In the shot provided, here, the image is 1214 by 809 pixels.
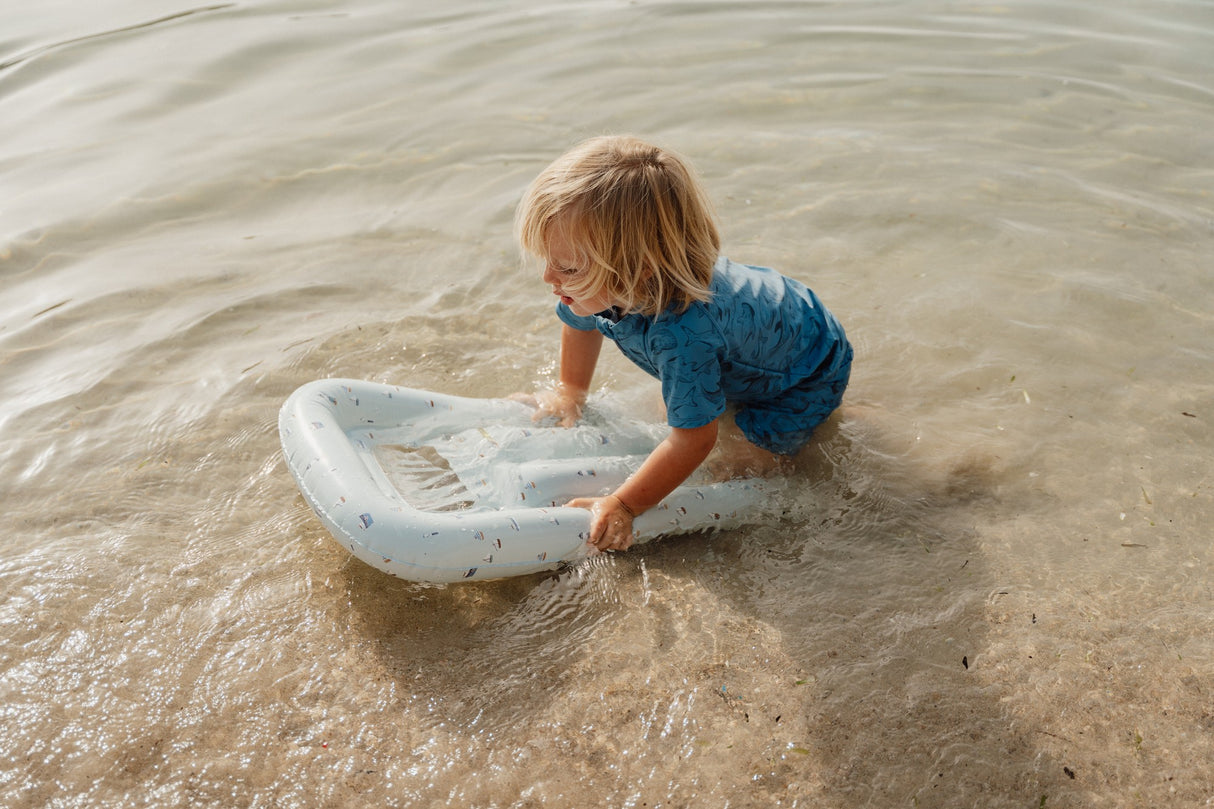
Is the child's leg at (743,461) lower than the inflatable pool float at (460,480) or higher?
lower

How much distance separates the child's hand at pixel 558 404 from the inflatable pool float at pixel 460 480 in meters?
0.05

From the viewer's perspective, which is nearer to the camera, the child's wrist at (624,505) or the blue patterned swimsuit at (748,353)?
the blue patterned swimsuit at (748,353)

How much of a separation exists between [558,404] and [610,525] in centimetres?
62

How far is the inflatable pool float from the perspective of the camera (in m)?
2.44

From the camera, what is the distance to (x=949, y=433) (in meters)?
3.25

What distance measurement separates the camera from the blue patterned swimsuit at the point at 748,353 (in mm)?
2537

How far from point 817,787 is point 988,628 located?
710mm

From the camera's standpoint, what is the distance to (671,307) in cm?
253

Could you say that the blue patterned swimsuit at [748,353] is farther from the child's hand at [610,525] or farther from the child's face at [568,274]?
the child's hand at [610,525]

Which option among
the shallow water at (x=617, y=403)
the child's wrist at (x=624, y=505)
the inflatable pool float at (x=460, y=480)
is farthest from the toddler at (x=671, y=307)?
the shallow water at (x=617, y=403)

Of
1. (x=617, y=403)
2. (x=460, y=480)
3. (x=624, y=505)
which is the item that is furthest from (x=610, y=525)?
(x=617, y=403)

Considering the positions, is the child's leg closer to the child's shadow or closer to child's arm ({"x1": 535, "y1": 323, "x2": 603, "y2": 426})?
the child's shadow

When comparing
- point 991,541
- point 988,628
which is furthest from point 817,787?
point 991,541

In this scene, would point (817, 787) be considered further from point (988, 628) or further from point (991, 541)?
point (991, 541)
